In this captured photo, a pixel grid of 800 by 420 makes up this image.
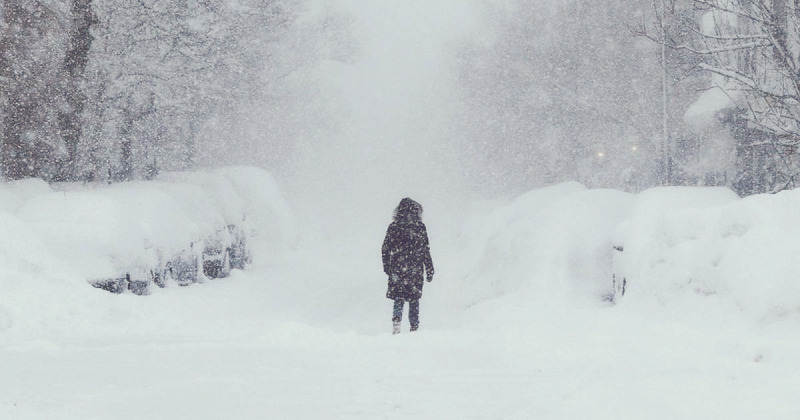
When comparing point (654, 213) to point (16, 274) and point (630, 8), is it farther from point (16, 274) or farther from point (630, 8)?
point (630, 8)

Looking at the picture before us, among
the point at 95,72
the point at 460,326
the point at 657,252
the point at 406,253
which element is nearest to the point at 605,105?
the point at 95,72

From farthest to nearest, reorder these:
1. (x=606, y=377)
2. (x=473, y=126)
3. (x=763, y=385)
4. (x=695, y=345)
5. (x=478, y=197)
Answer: (x=478, y=197)
(x=473, y=126)
(x=695, y=345)
(x=606, y=377)
(x=763, y=385)

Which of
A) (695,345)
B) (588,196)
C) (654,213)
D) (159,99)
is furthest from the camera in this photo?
(159,99)

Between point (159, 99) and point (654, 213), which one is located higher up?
point (159, 99)

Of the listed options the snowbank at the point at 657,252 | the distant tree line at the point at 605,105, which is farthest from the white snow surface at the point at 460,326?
the distant tree line at the point at 605,105

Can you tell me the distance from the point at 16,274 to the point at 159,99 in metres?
10.2

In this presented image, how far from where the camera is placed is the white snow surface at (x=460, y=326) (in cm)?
483

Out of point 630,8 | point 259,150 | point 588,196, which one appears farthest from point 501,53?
point 588,196

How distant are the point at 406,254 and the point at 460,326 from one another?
2.20 meters

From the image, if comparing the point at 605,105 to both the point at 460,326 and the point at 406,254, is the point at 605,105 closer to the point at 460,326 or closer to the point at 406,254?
the point at 460,326

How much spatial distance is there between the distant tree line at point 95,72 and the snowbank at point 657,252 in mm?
8299

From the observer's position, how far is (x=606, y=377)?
5.51 metres

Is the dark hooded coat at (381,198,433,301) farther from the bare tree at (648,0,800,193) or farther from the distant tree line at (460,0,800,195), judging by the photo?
the distant tree line at (460,0,800,195)

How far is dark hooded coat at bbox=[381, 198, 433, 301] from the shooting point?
9.19 m
